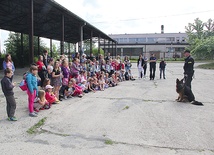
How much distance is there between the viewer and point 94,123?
511cm

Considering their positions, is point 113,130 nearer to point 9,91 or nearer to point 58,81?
point 9,91

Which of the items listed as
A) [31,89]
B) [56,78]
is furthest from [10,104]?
[56,78]

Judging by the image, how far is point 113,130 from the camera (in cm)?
466

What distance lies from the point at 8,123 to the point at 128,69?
388 inches

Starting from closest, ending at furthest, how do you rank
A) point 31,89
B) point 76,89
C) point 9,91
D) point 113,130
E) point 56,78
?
1. point 113,130
2. point 9,91
3. point 31,89
4. point 56,78
5. point 76,89

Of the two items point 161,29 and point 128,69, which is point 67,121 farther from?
point 161,29

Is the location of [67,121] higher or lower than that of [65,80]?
lower

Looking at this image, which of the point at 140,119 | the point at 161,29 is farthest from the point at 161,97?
the point at 161,29

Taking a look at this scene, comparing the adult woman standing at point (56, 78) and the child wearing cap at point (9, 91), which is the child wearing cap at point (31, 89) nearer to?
the child wearing cap at point (9, 91)

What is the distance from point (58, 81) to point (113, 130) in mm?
3357

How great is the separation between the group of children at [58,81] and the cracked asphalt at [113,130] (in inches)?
15.0

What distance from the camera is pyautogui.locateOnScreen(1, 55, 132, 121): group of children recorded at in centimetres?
552

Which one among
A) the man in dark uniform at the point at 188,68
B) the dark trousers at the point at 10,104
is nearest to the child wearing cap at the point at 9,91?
the dark trousers at the point at 10,104

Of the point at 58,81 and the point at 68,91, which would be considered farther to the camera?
the point at 68,91
